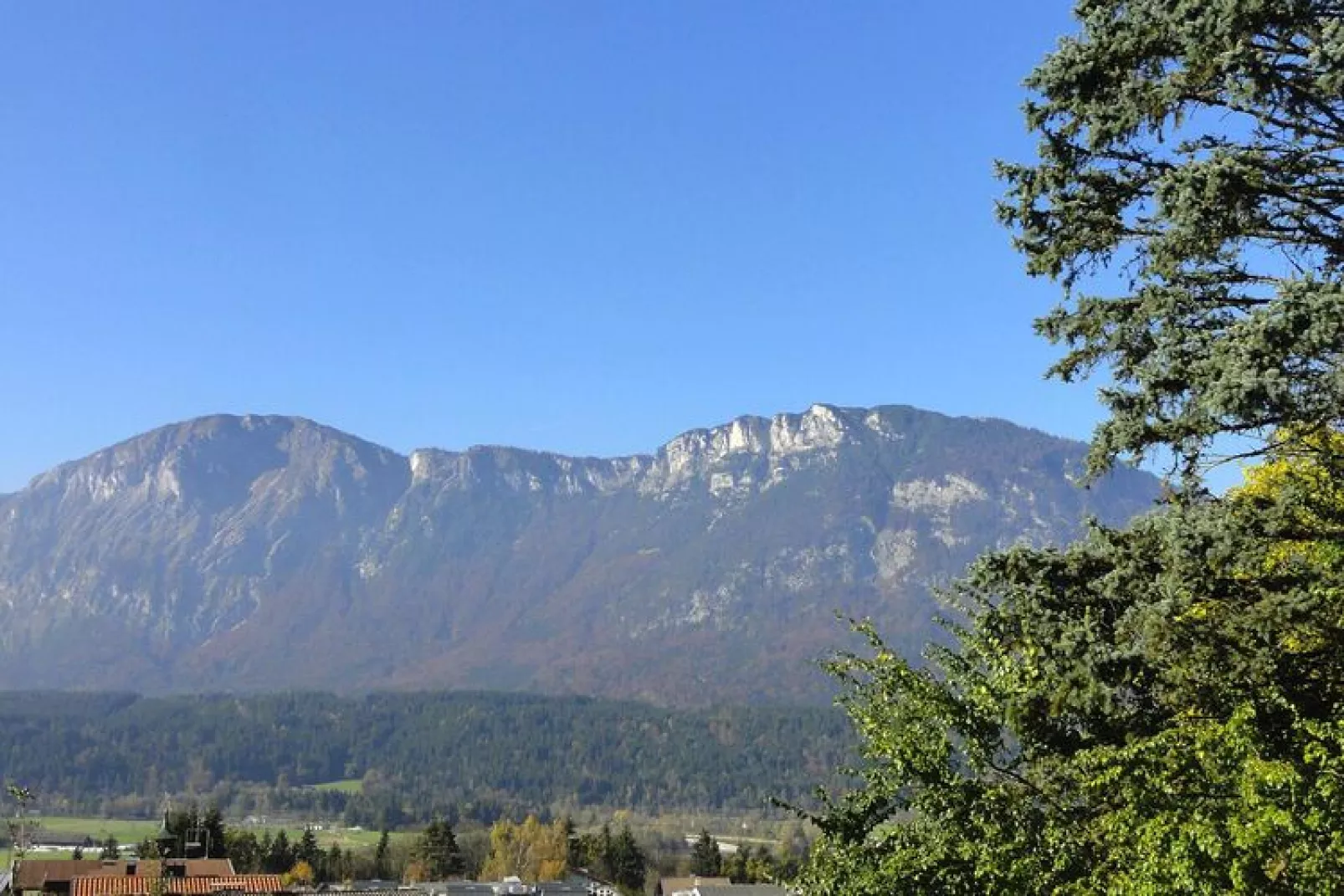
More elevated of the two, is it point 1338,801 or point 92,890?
point 1338,801

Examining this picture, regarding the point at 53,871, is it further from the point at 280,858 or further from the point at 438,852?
the point at 438,852

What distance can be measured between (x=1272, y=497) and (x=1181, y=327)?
218cm

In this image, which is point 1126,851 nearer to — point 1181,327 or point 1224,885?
point 1224,885

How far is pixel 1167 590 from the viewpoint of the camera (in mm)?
13648

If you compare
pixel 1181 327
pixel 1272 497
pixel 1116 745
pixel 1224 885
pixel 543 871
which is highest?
pixel 1181 327

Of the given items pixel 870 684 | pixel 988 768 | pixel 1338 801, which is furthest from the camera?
pixel 870 684

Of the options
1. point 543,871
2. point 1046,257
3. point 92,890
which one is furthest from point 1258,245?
point 543,871

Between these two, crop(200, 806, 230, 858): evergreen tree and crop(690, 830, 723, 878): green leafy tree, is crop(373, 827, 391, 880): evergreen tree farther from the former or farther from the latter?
crop(690, 830, 723, 878): green leafy tree

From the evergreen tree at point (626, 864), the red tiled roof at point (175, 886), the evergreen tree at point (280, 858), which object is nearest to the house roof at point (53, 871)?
the red tiled roof at point (175, 886)

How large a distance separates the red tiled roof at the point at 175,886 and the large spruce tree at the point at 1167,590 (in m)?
62.1

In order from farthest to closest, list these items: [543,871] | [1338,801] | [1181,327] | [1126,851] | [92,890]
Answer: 1. [543,871]
2. [92,890]
3. [1181,327]
4. [1126,851]
5. [1338,801]

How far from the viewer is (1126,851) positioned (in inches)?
508

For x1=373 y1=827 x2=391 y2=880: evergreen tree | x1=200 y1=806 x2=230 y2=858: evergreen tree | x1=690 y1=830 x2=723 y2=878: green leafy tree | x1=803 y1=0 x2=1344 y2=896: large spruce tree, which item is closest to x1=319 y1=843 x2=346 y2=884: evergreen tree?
x1=373 y1=827 x2=391 y2=880: evergreen tree

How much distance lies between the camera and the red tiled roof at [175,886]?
7056cm
